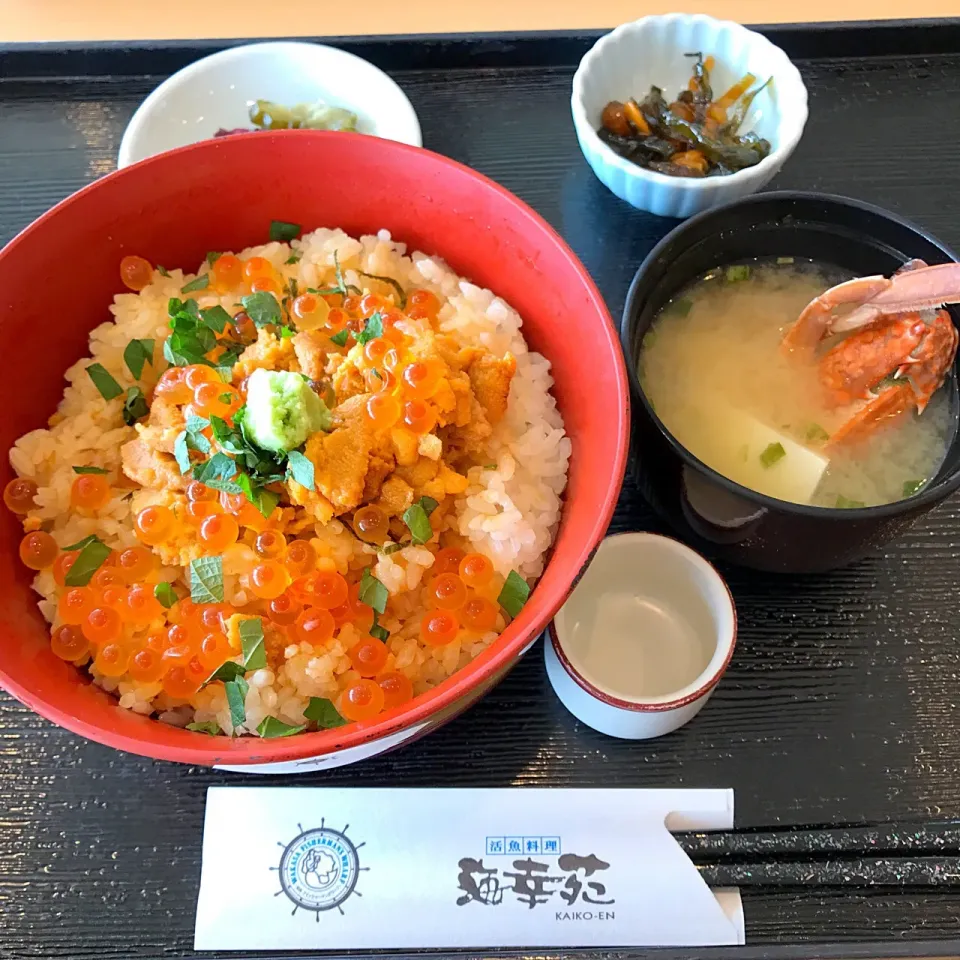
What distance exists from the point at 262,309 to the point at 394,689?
743mm

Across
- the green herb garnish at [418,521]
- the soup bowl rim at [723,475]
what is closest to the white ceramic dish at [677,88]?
the soup bowl rim at [723,475]

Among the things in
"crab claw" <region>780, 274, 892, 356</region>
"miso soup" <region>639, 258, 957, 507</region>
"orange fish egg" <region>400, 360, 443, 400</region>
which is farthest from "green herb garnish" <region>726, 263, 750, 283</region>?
"orange fish egg" <region>400, 360, 443, 400</region>

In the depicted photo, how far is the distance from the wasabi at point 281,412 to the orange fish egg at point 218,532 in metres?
0.14

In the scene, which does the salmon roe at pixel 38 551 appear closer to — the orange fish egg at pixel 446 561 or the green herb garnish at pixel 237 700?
the green herb garnish at pixel 237 700

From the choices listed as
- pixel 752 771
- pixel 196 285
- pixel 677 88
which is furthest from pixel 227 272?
pixel 752 771

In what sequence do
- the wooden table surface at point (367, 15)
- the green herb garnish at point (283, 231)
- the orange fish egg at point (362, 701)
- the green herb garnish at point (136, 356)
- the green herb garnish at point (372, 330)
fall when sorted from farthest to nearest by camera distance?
the wooden table surface at point (367, 15)
the green herb garnish at point (283, 231)
the green herb garnish at point (136, 356)
the green herb garnish at point (372, 330)
the orange fish egg at point (362, 701)

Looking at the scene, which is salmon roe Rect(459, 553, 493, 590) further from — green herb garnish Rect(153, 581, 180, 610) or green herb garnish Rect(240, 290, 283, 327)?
green herb garnish Rect(240, 290, 283, 327)

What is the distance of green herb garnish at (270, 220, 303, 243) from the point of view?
5.48 ft

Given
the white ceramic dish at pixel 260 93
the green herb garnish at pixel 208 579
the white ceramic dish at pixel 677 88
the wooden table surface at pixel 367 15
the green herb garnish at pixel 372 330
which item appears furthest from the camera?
the wooden table surface at pixel 367 15

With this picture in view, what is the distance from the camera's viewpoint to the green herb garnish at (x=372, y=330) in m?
1.44

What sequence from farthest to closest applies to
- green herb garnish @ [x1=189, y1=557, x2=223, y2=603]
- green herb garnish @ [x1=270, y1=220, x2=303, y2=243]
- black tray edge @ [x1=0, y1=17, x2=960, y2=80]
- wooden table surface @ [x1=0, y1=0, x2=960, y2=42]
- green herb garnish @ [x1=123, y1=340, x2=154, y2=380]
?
wooden table surface @ [x1=0, y1=0, x2=960, y2=42] < black tray edge @ [x1=0, y1=17, x2=960, y2=80] < green herb garnish @ [x1=270, y1=220, x2=303, y2=243] < green herb garnish @ [x1=123, y1=340, x2=154, y2=380] < green herb garnish @ [x1=189, y1=557, x2=223, y2=603]

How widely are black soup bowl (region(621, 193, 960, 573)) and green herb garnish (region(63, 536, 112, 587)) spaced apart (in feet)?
3.10

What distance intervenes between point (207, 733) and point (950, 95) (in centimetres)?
229

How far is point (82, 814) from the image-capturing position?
1393mm
